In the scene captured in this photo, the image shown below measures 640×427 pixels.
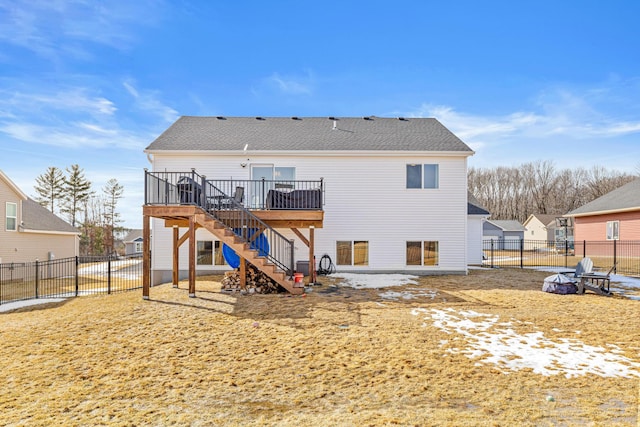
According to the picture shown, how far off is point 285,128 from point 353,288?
895 cm

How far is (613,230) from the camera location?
22.0 meters

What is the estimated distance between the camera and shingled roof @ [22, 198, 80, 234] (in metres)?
19.5

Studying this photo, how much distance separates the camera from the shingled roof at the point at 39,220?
64.0ft

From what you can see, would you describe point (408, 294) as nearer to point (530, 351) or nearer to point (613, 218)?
point (530, 351)

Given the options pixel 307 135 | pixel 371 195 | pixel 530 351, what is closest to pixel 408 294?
pixel 530 351

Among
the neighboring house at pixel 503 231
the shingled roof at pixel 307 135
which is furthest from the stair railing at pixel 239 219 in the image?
the neighboring house at pixel 503 231

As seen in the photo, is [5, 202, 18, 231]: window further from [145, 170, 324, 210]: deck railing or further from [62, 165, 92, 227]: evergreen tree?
[62, 165, 92, 227]: evergreen tree

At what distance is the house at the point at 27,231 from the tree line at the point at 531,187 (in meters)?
64.3

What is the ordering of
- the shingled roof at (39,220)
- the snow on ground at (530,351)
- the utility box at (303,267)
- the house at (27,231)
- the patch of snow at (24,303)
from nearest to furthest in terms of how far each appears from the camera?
the snow on ground at (530,351) → the patch of snow at (24,303) → the utility box at (303,267) → the house at (27,231) → the shingled roof at (39,220)

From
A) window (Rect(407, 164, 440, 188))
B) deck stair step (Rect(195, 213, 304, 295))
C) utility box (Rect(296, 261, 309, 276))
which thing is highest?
window (Rect(407, 164, 440, 188))

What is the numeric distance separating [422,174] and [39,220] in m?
23.3

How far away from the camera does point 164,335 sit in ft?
20.5

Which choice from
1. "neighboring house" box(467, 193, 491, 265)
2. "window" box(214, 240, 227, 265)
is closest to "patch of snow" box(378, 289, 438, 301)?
"window" box(214, 240, 227, 265)

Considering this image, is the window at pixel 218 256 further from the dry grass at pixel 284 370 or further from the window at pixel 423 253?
the window at pixel 423 253
